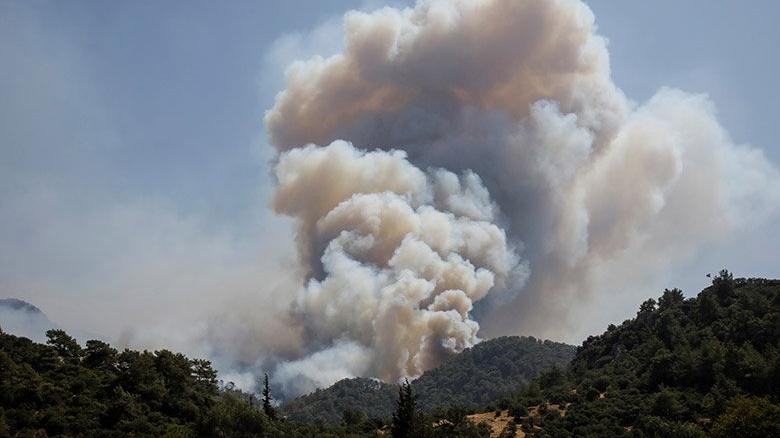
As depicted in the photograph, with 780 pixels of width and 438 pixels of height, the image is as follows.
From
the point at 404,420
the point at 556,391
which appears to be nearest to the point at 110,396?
the point at 404,420

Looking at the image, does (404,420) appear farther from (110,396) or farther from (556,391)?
(556,391)

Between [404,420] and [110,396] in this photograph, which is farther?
[404,420]

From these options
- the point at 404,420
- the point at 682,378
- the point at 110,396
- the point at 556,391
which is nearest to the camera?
the point at 110,396

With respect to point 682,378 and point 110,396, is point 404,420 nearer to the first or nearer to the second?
point 110,396

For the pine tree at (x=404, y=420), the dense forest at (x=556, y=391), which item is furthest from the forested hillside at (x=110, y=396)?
the pine tree at (x=404, y=420)

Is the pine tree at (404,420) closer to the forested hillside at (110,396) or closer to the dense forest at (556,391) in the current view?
the dense forest at (556,391)

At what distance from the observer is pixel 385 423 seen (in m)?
96.2

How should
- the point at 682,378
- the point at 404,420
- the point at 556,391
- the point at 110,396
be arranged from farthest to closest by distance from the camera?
the point at 556,391 < the point at 682,378 < the point at 404,420 < the point at 110,396

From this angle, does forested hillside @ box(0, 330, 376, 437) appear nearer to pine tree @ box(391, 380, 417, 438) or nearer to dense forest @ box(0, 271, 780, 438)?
dense forest @ box(0, 271, 780, 438)

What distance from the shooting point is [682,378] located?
85375 millimetres

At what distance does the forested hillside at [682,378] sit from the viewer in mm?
70812

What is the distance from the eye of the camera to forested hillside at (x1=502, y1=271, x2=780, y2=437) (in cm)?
7081

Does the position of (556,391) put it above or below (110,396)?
above

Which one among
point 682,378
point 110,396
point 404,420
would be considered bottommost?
point 404,420
